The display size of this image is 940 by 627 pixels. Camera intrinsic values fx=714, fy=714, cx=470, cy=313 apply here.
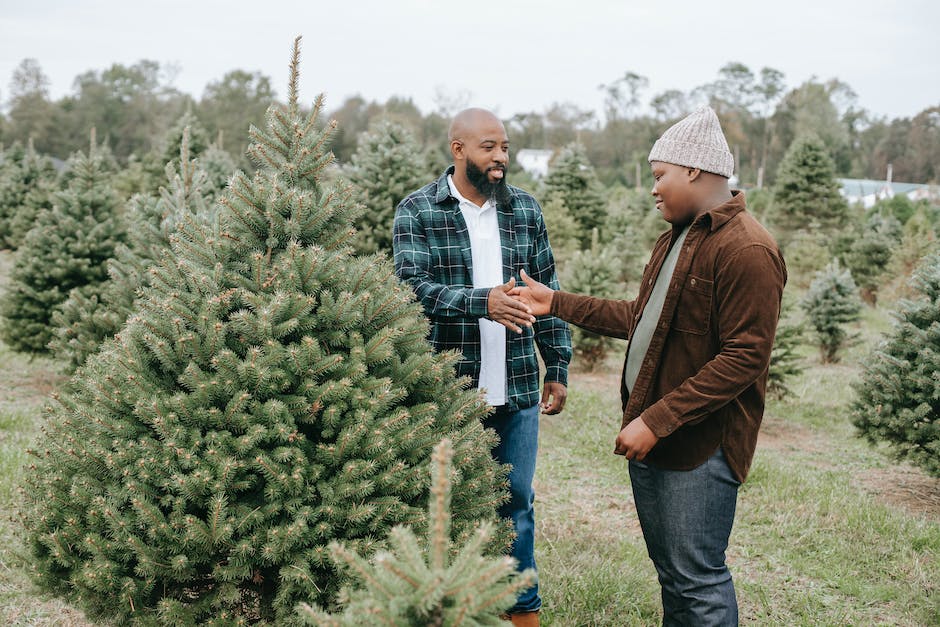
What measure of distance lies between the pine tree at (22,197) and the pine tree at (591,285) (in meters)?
11.3

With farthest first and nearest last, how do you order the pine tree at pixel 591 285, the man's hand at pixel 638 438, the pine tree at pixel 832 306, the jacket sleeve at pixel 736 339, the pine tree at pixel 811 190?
the pine tree at pixel 811 190 < the pine tree at pixel 832 306 < the pine tree at pixel 591 285 < the man's hand at pixel 638 438 < the jacket sleeve at pixel 736 339

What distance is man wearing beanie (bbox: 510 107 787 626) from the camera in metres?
2.64

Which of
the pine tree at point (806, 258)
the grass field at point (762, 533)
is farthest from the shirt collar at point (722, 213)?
the pine tree at point (806, 258)

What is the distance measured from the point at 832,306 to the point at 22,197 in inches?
731

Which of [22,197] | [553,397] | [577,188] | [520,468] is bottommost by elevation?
[520,468]

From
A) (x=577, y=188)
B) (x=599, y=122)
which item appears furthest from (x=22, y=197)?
(x=599, y=122)

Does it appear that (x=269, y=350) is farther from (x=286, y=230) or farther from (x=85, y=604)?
(x=85, y=604)

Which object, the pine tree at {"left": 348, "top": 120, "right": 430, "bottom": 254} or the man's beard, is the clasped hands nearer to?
the man's beard

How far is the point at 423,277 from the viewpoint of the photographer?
3684 mm

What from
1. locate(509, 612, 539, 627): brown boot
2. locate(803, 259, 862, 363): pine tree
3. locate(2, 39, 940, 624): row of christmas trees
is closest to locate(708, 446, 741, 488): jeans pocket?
locate(2, 39, 940, 624): row of christmas trees

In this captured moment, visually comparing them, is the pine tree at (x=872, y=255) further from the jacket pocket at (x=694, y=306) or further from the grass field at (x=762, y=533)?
the jacket pocket at (x=694, y=306)

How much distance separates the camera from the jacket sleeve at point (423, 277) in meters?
3.47

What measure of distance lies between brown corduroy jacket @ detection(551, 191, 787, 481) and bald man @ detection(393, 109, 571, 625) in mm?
938

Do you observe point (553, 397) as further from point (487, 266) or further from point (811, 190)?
point (811, 190)
